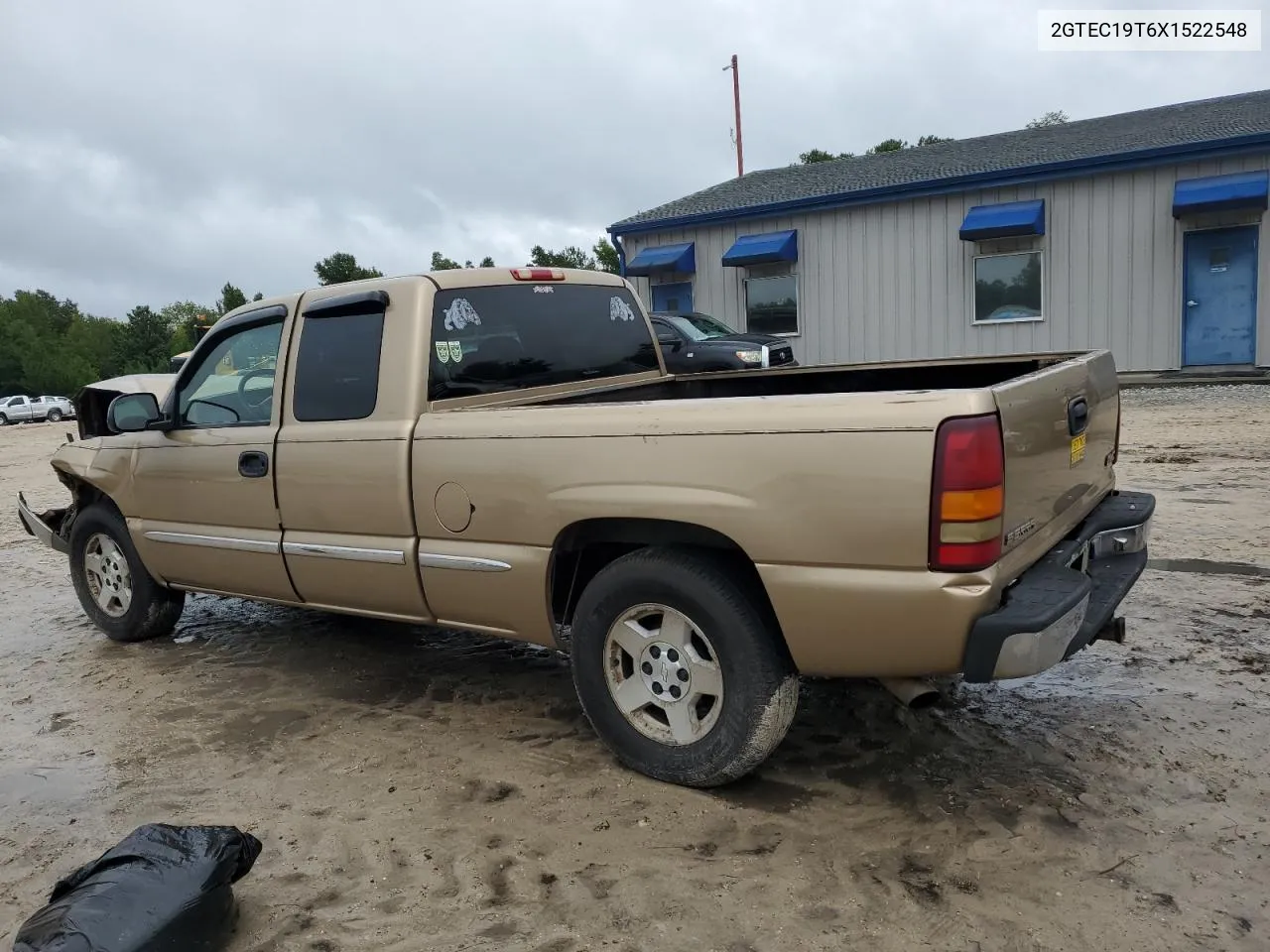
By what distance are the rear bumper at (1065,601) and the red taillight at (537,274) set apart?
2.46m

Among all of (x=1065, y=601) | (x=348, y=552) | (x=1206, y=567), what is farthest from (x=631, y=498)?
(x=1206, y=567)

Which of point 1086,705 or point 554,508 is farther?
point 1086,705

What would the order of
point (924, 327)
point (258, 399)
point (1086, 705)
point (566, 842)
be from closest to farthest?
1. point (566, 842)
2. point (1086, 705)
3. point (258, 399)
4. point (924, 327)

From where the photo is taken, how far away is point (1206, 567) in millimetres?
5617

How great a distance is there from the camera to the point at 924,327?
1748 centimetres

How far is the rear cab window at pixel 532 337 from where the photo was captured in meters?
4.06

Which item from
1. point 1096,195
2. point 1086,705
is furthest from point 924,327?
point 1086,705

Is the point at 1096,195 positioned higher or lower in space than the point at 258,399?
higher

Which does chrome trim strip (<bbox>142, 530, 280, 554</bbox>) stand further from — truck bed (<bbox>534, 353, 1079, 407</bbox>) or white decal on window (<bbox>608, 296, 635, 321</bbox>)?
white decal on window (<bbox>608, 296, 635, 321</bbox>)

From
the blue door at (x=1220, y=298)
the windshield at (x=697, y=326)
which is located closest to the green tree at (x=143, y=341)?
the windshield at (x=697, y=326)

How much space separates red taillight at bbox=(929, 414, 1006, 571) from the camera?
2.70 metres

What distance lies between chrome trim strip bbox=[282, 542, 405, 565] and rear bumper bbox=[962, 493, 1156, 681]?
2.22 metres

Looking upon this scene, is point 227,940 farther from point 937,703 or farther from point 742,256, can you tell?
point 742,256

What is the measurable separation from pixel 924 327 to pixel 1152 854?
15506mm
